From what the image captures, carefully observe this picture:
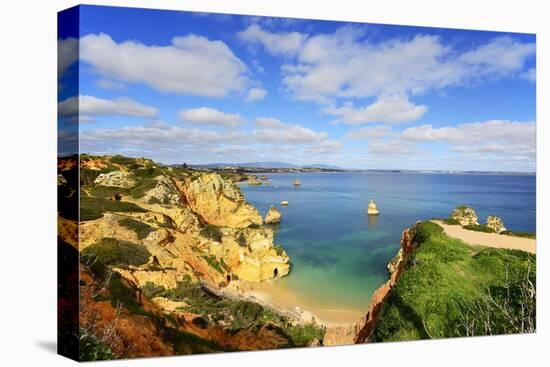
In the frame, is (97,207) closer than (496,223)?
Yes

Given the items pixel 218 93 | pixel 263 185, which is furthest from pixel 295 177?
pixel 218 93

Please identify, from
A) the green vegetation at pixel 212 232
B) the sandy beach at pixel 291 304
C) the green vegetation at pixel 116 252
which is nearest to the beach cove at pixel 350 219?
the sandy beach at pixel 291 304

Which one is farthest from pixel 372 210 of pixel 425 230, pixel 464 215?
pixel 464 215

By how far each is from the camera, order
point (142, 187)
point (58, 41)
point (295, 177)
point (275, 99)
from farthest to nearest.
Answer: point (295, 177) < point (275, 99) < point (142, 187) < point (58, 41)

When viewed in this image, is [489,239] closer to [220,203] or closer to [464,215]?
[464,215]

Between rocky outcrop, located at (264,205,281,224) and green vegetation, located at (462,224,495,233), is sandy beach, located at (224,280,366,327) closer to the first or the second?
rocky outcrop, located at (264,205,281,224)

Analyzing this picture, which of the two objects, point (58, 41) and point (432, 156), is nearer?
point (58, 41)

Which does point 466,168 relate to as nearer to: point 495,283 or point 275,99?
point 495,283
